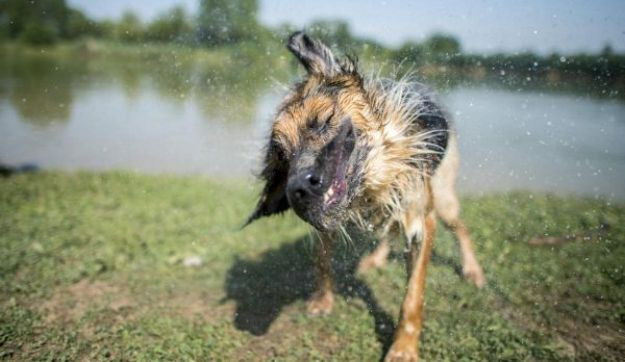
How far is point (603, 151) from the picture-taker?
24.3ft

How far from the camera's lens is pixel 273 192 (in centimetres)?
447

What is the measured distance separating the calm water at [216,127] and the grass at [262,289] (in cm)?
89

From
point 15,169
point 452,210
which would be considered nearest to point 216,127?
point 15,169

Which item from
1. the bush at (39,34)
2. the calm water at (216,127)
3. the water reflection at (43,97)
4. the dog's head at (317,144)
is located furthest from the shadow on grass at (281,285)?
the bush at (39,34)

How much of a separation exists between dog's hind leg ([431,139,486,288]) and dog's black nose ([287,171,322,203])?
7.32 feet

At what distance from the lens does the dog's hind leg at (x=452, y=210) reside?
5398 mm

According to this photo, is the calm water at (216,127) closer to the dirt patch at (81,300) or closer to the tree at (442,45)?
the tree at (442,45)

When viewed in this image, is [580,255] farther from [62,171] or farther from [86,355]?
[62,171]

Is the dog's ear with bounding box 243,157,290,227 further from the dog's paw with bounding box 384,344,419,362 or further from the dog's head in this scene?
the dog's paw with bounding box 384,344,419,362

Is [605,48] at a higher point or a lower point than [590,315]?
higher

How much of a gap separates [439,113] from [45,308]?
4152 mm

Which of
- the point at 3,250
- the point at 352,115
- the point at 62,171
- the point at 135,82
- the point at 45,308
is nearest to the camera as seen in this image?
the point at 352,115

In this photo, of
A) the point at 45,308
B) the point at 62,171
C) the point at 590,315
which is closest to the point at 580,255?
the point at 590,315

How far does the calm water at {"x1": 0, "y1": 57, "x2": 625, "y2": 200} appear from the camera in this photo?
23.8ft
